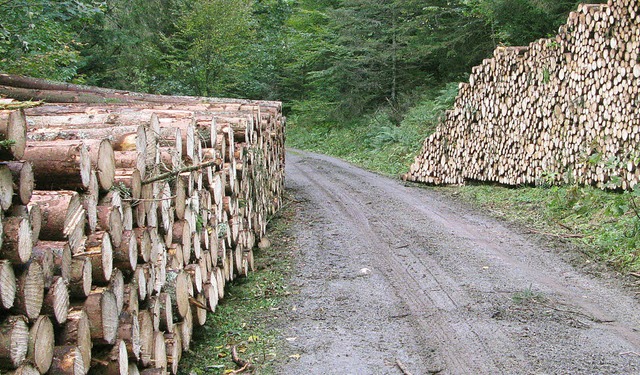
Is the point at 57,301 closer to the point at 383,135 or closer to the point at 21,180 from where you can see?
the point at 21,180

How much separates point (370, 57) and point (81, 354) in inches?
893

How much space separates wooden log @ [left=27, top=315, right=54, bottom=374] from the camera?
2.98 metres

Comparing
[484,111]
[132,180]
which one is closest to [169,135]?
[132,180]

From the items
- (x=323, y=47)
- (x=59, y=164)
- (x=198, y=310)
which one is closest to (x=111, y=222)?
(x=59, y=164)

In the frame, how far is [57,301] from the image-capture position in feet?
10.6

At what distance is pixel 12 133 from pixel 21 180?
0.76 ft

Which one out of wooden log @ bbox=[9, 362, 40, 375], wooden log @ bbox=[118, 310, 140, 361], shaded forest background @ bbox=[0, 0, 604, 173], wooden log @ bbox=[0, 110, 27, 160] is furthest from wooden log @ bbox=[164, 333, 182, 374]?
shaded forest background @ bbox=[0, 0, 604, 173]

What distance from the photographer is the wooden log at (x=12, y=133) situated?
2.87m

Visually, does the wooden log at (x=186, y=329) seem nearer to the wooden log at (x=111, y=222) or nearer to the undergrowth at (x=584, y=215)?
the wooden log at (x=111, y=222)

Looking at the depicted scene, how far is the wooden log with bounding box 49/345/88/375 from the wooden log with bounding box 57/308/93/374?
29mm

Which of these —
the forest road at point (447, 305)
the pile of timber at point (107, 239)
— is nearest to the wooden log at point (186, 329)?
the pile of timber at point (107, 239)

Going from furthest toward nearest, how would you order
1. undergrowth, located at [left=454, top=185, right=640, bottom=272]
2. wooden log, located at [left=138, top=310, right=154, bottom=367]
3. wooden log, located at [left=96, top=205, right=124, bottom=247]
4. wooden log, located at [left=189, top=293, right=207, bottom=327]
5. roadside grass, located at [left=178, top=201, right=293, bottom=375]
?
undergrowth, located at [left=454, top=185, right=640, bottom=272], wooden log, located at [left=189, top=293, right=207, bottom=327], roadside grass, located at [left=178, top=201, right=293, bottom=375], wooden log, located at [left=138, top=310, right=154, bottom=367], wooden log, located at [left=96, top=205, right=124, bottom=247]

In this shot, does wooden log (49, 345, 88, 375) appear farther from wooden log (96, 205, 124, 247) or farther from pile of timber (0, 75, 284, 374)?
wooden log (96, 205, 124, 247)

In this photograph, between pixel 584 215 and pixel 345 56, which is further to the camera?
pixel 345 56
